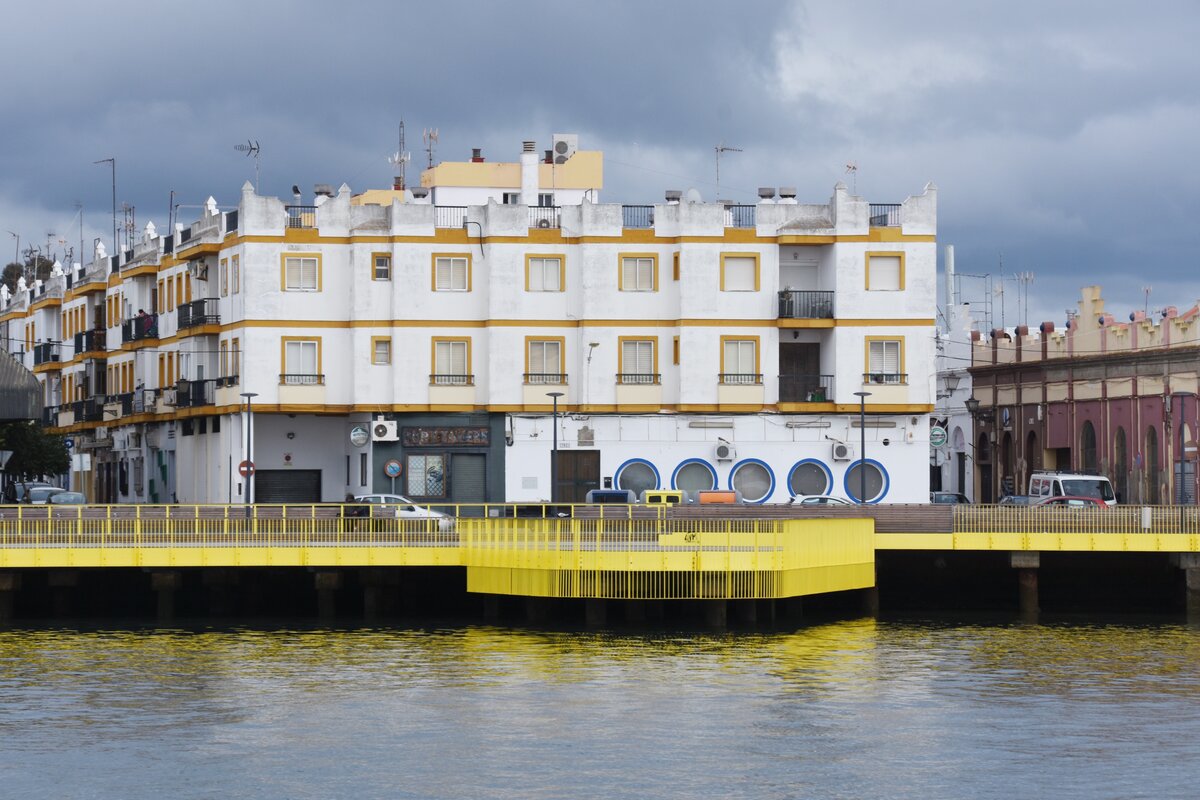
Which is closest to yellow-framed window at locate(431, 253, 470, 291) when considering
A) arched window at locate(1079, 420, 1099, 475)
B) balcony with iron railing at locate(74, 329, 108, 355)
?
arched window at locate(1079, 420, 1099, 475)

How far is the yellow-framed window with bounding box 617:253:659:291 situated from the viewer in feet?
268

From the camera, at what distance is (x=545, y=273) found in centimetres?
8162

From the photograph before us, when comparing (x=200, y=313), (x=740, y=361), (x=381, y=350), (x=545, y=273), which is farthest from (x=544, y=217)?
(x=200, y=313)

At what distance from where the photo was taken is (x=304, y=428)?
84.2 metres

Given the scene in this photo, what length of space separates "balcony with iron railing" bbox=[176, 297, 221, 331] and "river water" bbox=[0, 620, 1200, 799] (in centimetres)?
3044

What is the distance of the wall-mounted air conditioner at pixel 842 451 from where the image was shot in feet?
267

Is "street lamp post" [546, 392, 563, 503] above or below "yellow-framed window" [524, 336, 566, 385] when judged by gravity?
below

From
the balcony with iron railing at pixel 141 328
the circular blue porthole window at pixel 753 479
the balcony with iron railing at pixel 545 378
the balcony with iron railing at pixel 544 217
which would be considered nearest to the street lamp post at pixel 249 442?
the balcony with iron railing at pixel 545 378

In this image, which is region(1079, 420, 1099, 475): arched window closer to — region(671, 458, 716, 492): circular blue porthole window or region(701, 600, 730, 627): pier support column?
region(671, 458, 716, 492): circular blue porthole window

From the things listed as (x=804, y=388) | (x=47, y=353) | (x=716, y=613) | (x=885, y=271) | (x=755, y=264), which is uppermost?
(x=755, y=264)

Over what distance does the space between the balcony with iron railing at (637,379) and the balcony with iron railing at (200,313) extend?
1602 cm

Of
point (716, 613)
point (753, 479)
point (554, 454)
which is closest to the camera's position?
point (716, 613)

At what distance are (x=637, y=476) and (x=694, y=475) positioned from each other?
6.84ft

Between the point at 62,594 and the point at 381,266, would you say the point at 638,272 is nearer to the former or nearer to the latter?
the point at 381,266
